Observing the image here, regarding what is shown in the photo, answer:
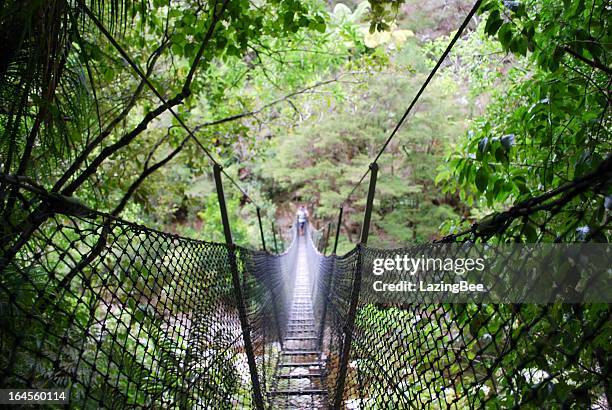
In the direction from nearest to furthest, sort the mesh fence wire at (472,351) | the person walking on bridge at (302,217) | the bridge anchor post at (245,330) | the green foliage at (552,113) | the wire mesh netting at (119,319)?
the mesh fence wire at (472,351)
the wire mesh netting at (119,319)
the green foliage at (552,113)
the bridge anchor post at (245,330)
the person walking on bridge at (302,217)

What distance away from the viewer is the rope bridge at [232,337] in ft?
2.09

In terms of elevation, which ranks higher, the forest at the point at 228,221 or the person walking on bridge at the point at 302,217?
the person walking on bridge at the point at 302,217

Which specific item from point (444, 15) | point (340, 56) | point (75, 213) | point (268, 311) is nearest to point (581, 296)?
point (75, 213)

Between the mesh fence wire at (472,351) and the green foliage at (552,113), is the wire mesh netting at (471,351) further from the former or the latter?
the green foliage at (552,113)

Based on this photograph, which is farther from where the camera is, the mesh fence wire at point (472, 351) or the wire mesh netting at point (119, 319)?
the wire mesh netting at point (119, 319)

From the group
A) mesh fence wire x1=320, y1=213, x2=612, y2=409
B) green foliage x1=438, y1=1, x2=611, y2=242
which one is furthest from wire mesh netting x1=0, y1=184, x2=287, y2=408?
green foliage x1=438, y1=1, x2=611, y2=242

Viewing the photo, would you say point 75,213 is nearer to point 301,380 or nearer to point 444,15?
point 301,380

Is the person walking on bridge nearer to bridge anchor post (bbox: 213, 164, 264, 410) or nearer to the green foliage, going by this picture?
bridge anchor post (bbox: 213, 164, 264, 410)

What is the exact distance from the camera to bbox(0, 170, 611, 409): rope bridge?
0.64 meters

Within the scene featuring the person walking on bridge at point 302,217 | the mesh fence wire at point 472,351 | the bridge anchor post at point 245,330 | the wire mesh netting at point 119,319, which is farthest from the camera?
the person walking on bridge at point 302,217

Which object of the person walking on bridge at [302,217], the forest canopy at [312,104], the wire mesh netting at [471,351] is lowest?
the wire mesh netting at [471,351]

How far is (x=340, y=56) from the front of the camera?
3.51 meters

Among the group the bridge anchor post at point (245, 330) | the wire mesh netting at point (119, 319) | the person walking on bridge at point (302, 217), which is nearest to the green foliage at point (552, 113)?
the wire mesh netting at point (119, 319)

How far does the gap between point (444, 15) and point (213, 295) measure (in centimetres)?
Result: 782
